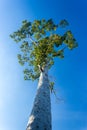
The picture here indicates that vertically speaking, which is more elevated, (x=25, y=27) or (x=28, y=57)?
(x=25, y=27)

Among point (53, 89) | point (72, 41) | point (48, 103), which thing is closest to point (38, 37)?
point (72, 41)

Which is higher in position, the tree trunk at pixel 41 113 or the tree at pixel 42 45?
the tree at pixel 42 45

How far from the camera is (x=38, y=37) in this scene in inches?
742

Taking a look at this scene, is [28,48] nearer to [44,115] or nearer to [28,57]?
[28,57]

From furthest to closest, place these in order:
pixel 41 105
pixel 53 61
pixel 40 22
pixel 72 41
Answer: pixel 40 22
pixel 72 41
pixel 53 61
pixel 41 105

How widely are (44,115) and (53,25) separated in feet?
45.0

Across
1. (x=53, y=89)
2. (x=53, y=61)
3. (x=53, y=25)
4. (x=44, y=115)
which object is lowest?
(x=44, y=115)

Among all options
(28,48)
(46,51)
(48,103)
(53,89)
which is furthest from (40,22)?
(48,103)

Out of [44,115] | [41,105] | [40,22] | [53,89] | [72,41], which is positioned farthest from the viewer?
[40,22]

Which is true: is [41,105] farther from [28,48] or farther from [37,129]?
[28,48]

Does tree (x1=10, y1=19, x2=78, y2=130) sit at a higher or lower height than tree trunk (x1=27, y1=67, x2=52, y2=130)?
higher

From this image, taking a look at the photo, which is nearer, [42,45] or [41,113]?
[41,113]

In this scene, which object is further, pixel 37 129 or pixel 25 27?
pixel 25 27

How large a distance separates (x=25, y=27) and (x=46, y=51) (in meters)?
5.28
